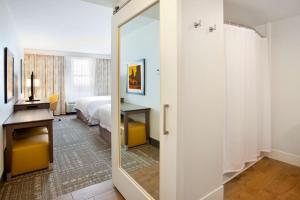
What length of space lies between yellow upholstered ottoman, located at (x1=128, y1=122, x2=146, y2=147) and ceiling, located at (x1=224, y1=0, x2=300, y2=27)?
1.88 meters

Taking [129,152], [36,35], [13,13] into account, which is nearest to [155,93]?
[129,152]

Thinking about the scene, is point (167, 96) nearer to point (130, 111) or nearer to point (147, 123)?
point (147, 123)

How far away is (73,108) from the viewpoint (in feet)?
23.4

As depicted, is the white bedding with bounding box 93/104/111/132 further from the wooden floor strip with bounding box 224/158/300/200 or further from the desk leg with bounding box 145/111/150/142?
the wooden floor strip with bounding box 224/158/300/200

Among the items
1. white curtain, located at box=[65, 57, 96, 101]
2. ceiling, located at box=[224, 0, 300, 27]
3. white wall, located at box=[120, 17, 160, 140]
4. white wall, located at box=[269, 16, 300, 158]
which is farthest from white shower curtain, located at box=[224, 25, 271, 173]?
white curtain, located at box=[65, 57, 96, 101]

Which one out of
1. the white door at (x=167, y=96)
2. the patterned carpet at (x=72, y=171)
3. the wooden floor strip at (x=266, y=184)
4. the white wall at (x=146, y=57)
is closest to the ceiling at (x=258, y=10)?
the white wall at (x=146, y=57)

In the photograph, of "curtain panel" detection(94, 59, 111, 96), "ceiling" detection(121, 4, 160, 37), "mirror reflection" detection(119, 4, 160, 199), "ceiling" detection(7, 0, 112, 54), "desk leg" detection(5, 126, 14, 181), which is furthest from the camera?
"curtain panel" detection(94, 59, 111, 96)

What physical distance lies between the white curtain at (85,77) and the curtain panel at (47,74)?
233 mm

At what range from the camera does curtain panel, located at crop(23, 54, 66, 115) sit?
6379 millimetres

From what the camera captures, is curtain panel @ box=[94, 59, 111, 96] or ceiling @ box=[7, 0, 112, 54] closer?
ceiling @ box=[7, 0, 112, 54]

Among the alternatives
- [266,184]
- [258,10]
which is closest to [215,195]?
[266,184]

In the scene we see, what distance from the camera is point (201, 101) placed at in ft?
5.01

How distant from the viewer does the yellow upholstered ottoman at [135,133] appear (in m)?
2.19

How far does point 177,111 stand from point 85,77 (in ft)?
23.0
